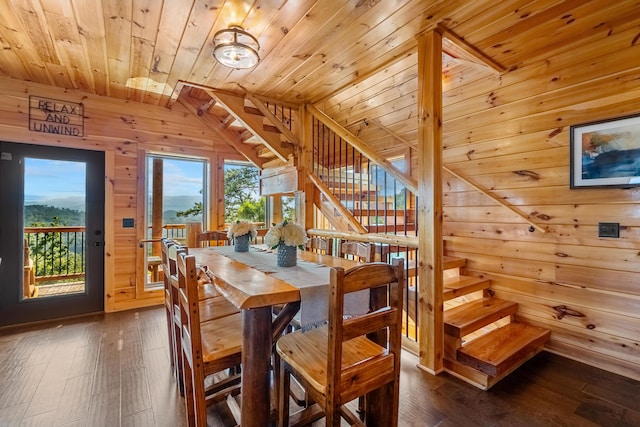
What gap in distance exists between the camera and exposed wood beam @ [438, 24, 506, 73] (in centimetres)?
231

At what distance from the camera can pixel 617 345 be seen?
91.5 inches

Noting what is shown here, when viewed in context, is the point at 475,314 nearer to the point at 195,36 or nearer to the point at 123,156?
the point at 195,36

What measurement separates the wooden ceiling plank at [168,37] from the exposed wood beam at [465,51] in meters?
→ 1.79

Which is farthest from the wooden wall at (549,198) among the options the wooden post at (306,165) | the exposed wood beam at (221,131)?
the exposed wood beam at (221,131)

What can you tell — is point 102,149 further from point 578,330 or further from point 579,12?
point 578,330

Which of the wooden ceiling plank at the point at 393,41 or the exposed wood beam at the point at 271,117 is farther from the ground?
the wooden ceiling plank at the point at 393,41

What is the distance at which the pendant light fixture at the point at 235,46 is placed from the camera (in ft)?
7.17

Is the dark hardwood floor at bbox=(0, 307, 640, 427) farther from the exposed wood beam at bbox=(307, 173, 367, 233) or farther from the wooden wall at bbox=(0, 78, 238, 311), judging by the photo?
the exposed wood beam at bbox=(307, 173, 367, 233)

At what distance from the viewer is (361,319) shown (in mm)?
1277

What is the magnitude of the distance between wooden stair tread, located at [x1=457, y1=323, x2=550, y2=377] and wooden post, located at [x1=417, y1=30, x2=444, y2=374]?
23cm

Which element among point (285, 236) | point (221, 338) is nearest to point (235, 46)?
point (285, 236)

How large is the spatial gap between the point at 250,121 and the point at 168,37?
1.28m

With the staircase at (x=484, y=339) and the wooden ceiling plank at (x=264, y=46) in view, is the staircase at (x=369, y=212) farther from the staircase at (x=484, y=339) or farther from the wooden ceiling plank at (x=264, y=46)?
the wooden ceiling plank at (x=264, y=46)

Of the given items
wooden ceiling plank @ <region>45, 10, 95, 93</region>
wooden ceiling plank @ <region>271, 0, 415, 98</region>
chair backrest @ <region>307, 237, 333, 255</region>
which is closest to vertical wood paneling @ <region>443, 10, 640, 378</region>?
wooden ceiling plank @ <region>271, 0, 415, 98</region>
